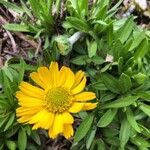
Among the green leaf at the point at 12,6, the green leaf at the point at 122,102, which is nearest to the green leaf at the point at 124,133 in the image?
the green leaf at the point at 122,102

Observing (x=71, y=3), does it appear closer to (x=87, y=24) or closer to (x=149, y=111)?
(x=87, y=24)

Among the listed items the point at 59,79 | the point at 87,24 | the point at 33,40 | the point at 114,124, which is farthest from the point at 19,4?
the point at 114,124

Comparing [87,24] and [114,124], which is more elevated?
[87,24]

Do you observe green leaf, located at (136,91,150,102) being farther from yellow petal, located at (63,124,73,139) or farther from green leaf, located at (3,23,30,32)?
green leaf, located at (3,23,30,32)

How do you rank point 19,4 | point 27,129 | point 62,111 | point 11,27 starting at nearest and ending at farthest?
1. point 62,111
2. point 27,129
3. point 11,27
4. point 19,4

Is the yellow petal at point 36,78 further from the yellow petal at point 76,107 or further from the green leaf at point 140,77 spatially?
the green leaf at point 140,77

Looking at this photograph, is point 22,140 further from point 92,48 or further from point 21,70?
point 92,48
